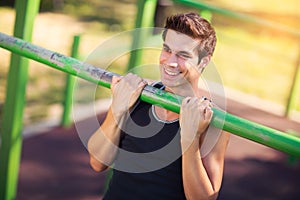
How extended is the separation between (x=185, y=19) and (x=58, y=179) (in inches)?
67.6

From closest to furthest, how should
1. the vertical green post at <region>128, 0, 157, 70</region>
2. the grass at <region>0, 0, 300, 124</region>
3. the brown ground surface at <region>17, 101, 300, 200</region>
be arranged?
the vertical green post at <region>128, 0, 157, 70</region>
the brown ground surface at <region>17, 101, 300, 200</region>
the grass at <region>0, 0, 300, 124</region>

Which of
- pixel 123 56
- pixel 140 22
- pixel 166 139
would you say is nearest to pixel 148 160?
pixel 166 139

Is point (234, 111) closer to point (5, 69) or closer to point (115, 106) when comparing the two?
point (5, 69)

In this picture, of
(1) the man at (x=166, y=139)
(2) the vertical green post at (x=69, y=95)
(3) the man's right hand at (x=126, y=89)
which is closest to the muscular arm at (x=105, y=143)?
(1) the man at (x=166, y=139)

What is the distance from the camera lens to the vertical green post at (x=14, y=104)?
1.98 meters

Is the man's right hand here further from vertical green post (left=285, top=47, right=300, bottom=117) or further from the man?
vertical green post (left=285, top=47, right=300, bottom=117)

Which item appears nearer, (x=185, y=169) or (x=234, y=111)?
(x=185, y=169)

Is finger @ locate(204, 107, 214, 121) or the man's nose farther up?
the man's nose

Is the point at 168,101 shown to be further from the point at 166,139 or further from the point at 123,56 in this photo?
the point at 123,56

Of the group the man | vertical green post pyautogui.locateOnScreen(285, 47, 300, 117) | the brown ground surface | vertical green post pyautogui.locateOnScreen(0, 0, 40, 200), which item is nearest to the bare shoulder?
the man

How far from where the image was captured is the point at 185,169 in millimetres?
1314

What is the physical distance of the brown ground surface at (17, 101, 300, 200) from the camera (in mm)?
2789

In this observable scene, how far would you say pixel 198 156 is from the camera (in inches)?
51.2

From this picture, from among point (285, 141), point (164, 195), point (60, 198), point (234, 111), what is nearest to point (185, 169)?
point (164, 195)
